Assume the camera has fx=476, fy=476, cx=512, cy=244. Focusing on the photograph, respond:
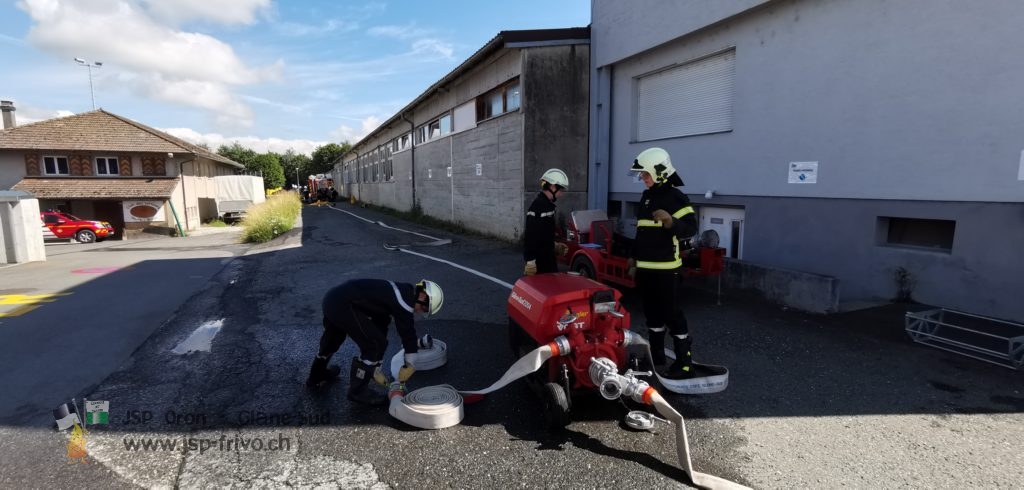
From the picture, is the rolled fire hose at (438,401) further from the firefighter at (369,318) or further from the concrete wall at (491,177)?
the concrete wall at (491,177)

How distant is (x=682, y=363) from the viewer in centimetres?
414

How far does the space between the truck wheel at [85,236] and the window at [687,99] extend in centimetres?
2320

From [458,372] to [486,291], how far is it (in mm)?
3267

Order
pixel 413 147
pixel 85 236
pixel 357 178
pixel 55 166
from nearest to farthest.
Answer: pixel 85 236
pixel 55 166
pixel 413 147
pixel 357 178

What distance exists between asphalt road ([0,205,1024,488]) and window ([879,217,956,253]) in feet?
2.92

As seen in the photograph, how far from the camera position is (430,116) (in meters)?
21.2

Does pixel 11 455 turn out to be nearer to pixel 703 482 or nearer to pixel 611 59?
pixel 703 482

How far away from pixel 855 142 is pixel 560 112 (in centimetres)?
696

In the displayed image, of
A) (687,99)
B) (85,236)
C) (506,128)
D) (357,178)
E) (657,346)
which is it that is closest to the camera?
(657,346)

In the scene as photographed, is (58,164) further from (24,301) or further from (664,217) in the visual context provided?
(664,217)

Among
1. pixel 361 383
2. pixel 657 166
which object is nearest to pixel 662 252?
pixel 657 166

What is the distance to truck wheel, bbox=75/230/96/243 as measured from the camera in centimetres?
2023

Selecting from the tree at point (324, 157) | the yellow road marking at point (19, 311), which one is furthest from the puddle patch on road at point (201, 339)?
the tree at point (324, 157)

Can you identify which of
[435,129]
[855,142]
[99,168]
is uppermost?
[435,129]
